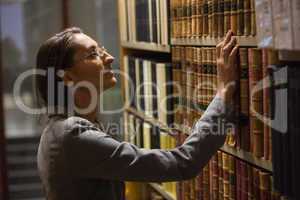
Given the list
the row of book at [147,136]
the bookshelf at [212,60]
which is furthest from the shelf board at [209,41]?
the row of book at [147,136]

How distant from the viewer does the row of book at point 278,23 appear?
102cm

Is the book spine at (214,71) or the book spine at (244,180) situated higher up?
the book spine at (214,71)

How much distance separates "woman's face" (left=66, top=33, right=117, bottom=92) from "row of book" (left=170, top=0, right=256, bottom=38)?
0.34 m

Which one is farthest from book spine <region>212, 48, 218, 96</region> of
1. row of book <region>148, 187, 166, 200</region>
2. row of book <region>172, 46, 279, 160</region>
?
row of book <region>148, 187, 166, 200</region>

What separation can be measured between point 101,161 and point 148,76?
3.46 ft

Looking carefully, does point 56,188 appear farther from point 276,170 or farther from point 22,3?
point 22,3

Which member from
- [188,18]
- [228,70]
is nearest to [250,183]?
[228,70]

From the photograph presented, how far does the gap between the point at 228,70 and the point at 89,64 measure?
403 millimetres

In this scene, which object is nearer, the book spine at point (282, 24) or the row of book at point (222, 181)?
the book spine at point (282, 24)

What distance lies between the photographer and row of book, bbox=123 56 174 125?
2.09 meters


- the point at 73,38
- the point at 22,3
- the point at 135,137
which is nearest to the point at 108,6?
the point at 22,3

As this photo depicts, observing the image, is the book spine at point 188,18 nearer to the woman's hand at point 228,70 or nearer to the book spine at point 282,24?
the woman's hand at point 228,70

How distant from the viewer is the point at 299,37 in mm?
1019

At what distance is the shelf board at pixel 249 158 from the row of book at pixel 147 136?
1.82ft
